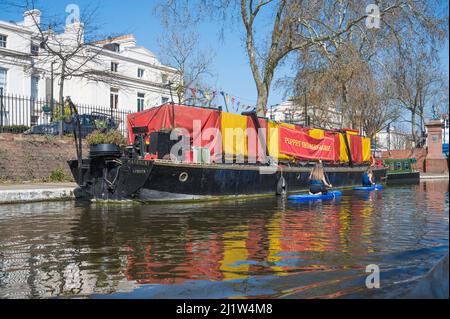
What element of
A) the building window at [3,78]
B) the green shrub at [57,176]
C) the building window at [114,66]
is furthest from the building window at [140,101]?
the green shrub at [57,176]

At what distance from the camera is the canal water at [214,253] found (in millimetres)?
4855

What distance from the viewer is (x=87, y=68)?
38562 mm

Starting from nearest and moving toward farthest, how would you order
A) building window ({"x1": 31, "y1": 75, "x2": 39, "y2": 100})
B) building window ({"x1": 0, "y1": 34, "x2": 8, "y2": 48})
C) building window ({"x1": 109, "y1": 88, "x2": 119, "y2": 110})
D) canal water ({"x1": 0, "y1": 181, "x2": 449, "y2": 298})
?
canal water ({"x1": 0, "y1": 181, "x2": 449, "y2": 298}) → building window ({"x1": 0, "y1": 34, "x2": 8, "y2": 48}) → building window ({"x1": 31, "y1": 75, "x2": 39, "y2": 100}) → building window ({"x1": 109, "y1": 88, "x2": 119, "y2": 110})

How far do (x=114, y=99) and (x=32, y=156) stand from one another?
2539 centimetres

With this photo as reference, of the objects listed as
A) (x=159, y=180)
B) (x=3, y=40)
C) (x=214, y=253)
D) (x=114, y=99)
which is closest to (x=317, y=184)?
(x=159, y=180)

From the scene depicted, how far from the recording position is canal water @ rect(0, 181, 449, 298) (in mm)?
4855

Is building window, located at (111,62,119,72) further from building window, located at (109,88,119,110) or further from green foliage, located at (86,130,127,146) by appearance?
green foliage, located at (86,130,127,146)

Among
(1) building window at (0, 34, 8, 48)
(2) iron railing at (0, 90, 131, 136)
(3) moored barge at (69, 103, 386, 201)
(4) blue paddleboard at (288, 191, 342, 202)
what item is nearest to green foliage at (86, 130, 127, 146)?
(3) moored barge at (69, 103, 386, 201)

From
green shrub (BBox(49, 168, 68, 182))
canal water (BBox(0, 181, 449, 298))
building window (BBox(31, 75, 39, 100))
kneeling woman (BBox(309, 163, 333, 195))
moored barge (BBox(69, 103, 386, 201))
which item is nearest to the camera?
canal water (BBox(0, 181, 449, 298))

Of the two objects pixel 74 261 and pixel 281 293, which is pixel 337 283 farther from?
pixel 74 261

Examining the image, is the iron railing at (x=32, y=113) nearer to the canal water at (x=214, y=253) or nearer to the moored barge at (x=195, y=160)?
the moored barge at (x=195, y=160)

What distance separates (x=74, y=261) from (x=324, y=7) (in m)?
21.3

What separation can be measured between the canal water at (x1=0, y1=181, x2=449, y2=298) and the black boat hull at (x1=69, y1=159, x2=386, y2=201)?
10.00 ft
